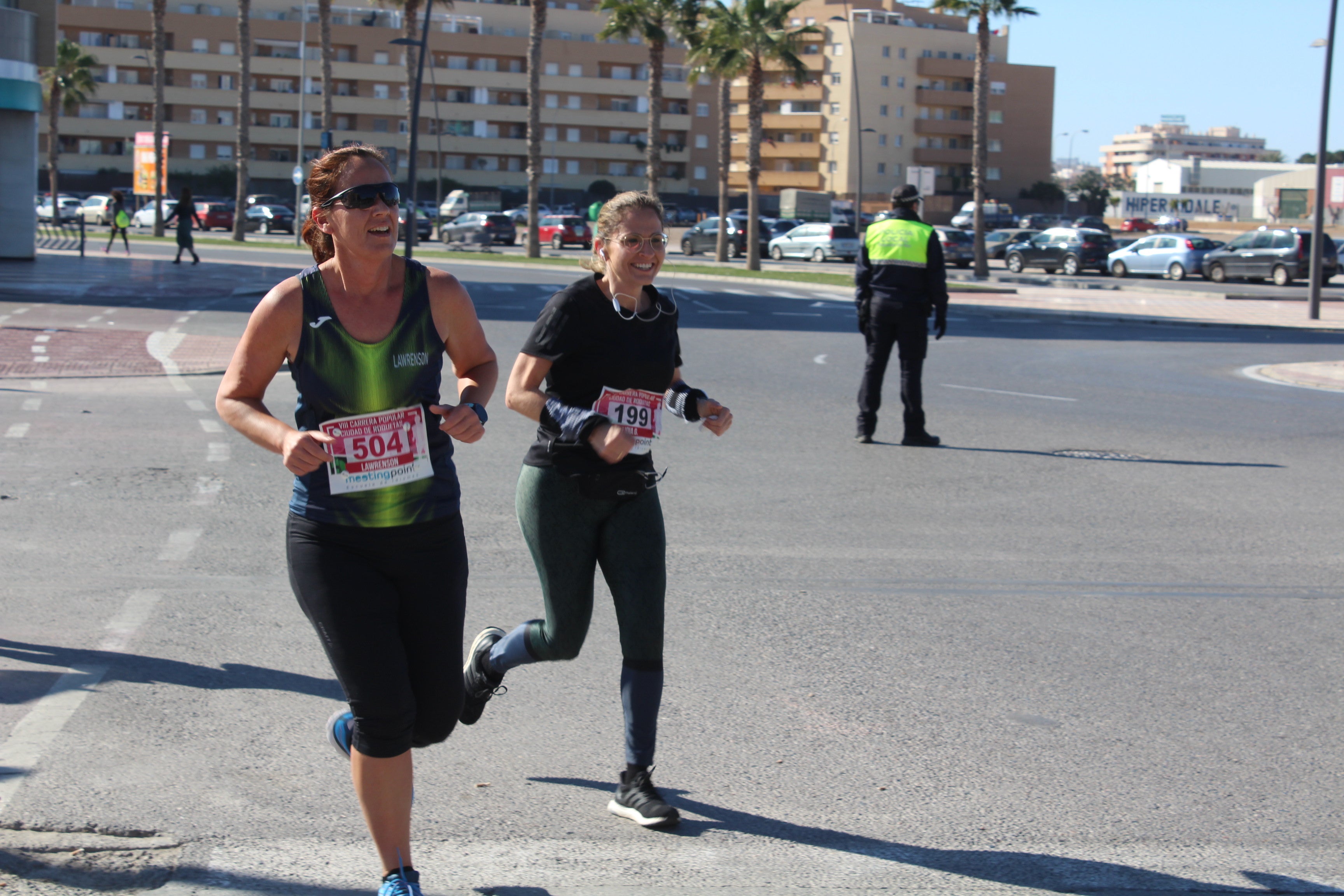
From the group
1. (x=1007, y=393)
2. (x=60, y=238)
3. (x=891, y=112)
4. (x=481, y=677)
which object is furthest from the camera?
(x=891, y=112)

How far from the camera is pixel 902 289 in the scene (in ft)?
35.2

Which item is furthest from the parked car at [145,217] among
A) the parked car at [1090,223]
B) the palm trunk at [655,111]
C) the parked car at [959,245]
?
the parked car at [1090,223]

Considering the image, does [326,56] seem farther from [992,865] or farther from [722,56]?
[992,865]

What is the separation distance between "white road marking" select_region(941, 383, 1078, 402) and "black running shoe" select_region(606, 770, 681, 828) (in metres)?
11.2

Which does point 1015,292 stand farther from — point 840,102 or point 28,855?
point 840,102

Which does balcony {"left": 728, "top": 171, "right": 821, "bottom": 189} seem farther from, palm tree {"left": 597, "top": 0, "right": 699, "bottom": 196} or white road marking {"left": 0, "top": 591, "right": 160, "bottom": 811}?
white road marking {"left": 0, "top": 591, "right": 160, "bottom": 811}

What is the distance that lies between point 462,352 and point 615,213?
0.76m

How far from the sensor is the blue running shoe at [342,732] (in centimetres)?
341

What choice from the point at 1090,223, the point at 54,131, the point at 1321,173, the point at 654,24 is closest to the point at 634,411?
the point at 1321,173

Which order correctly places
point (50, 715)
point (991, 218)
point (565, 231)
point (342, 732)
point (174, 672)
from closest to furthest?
point (342, 732)
point (50, 715)
point (174, 672)
point (565, 231)
point (991, 218)

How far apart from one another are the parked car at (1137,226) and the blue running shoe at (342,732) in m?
82.4

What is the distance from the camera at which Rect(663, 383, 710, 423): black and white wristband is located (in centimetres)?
412

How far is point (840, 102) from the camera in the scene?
10469cm

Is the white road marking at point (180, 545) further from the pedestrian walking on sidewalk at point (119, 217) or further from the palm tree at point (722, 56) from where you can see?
the palm tree at point (722, 56)
